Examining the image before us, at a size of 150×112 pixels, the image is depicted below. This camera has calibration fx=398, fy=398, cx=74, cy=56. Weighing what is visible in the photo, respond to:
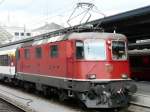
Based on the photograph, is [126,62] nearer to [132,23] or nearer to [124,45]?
[124,45]

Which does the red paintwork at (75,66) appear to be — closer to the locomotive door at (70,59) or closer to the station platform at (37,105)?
the locomotive door at (70,59)

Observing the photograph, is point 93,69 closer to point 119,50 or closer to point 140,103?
point 119,50

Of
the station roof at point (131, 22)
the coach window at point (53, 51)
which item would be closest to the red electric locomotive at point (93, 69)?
the coach window at point (53, 51)

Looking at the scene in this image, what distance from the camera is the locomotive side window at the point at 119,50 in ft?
48.6

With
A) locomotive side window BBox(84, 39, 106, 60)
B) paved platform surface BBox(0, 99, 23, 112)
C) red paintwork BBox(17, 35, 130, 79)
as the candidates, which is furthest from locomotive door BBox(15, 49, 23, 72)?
locomotive side window BBox(84, 39, 106, 60)

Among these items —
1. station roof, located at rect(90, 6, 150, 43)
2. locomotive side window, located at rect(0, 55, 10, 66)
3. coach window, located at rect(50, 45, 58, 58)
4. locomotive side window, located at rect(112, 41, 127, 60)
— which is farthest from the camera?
locomotive side window, located at rect(0, 55, 10, 66)

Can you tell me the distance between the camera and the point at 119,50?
14992mm

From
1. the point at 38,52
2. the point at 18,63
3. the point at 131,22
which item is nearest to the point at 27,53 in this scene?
the point at 38,52

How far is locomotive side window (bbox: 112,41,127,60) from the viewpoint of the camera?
14.8 metres

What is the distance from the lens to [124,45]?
15242mm

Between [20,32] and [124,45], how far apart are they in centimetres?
8585

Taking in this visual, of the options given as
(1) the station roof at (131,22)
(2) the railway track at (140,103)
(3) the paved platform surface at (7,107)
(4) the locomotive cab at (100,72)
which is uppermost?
(1) the station roof at (131,22)

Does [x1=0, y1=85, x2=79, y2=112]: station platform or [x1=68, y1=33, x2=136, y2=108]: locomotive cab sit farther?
[x1=0, y1=85, x2=79, y2=112]: station platform

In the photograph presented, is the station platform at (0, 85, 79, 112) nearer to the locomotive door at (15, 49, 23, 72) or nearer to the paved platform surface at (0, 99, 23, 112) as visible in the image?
the paved platform surface at (0, 99, 23, 112)
